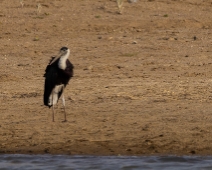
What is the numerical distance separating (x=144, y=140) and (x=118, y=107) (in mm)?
1500

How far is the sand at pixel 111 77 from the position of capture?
879 cm

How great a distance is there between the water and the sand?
12 centimetres

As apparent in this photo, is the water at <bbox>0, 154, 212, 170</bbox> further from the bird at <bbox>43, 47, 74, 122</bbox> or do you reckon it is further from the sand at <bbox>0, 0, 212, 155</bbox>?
the bird at <bbox>43, 47, 74, 122</bbox>

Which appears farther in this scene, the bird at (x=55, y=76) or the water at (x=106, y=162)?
the bird at (x=55, y=76)

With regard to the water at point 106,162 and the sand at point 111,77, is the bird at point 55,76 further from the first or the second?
the water at point 106,162

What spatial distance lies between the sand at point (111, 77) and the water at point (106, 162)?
12cm

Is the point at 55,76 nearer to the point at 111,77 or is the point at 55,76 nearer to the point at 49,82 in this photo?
the point at 49,82

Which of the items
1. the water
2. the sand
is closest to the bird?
the sand

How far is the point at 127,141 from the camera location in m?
8.68

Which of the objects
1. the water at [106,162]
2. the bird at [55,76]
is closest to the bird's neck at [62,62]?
the bird at [55,76]

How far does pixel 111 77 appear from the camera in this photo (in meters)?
12.4

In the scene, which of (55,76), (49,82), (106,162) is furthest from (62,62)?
(106,162)

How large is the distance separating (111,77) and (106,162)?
4131 millimetres

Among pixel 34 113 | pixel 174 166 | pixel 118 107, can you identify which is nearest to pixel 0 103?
pixel 34 113
